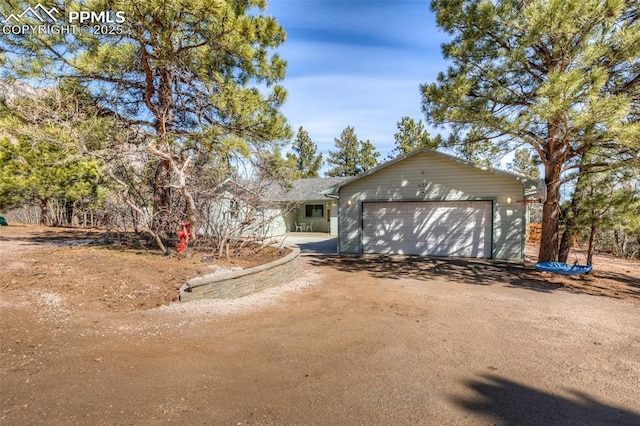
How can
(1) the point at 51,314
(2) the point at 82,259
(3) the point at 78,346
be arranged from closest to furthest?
(3) the point at 78,346 → (1) the point at 51,314 → (2) the point at 82,259

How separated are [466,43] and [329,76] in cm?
572

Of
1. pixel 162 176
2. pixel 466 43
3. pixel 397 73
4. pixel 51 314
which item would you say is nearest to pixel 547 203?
pixel 466 43

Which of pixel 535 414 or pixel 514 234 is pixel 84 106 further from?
pixel 514 234

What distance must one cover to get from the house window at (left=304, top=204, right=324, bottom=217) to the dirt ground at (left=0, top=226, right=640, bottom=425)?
15.5 metres

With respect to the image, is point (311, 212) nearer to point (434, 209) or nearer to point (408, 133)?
point (434, 209)

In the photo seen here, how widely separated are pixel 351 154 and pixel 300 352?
33.4m

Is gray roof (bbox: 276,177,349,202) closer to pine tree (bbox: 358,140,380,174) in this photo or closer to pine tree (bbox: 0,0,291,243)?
pine tree (bbox: 358,140,380,174)

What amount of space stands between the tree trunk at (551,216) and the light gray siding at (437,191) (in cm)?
170

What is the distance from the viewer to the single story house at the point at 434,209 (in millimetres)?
10766

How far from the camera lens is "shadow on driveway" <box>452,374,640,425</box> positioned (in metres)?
2.64

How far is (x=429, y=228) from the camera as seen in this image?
38.6ft

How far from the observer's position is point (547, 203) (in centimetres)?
872

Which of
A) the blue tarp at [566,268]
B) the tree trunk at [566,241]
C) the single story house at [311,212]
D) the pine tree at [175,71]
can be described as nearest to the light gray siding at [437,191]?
the tree trunk at [566,241]

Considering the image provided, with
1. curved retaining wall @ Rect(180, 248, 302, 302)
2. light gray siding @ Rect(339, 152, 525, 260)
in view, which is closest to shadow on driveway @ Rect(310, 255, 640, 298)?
light gray siding @ Rect(339, 152, 525, 260)
